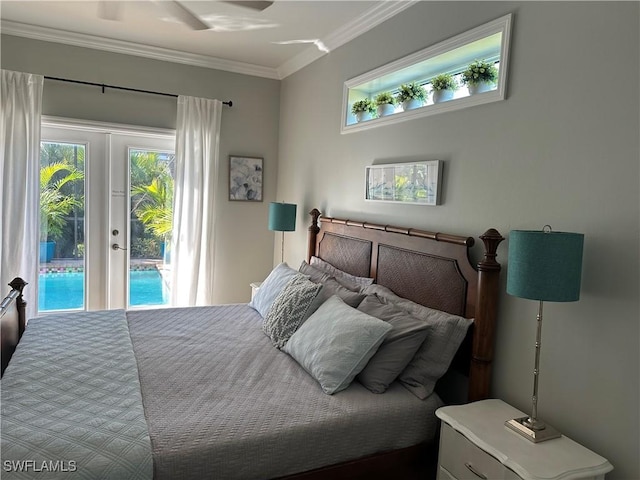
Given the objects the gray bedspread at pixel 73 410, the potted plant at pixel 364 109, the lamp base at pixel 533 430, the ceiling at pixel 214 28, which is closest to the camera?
the gray bedspread at pixel 73 410

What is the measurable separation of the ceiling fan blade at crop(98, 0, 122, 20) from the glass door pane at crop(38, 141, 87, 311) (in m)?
1.16

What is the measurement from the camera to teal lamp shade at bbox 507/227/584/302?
157cm

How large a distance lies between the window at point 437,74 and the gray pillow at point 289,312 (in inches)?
46.9

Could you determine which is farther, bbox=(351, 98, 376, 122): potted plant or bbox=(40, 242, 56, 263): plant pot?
bbox=(40, 242, 56, 263): plant pot

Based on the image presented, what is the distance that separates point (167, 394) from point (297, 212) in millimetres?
2528

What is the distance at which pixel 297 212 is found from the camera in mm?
4266

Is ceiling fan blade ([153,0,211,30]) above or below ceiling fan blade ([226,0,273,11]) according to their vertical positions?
above

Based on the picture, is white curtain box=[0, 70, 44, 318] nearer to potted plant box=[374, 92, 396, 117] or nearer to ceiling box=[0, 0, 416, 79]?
ceiling box=[0, 0, 416, 79]

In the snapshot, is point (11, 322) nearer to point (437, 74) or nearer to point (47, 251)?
point (47, 251)

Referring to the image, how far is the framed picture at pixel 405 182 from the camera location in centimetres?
248

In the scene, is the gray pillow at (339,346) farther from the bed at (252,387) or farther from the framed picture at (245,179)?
the framed picture at (245,179)

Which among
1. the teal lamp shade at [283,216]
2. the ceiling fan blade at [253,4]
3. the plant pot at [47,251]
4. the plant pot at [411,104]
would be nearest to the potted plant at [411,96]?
the plant pot at [411,104]

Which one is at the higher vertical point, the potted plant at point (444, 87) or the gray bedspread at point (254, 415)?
the potted plant at point (444, 87)

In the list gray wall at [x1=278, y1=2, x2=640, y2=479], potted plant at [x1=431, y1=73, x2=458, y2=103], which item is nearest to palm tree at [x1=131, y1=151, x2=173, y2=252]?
gray wall at [x1=278, y1=2, x2=640, y2=479]
